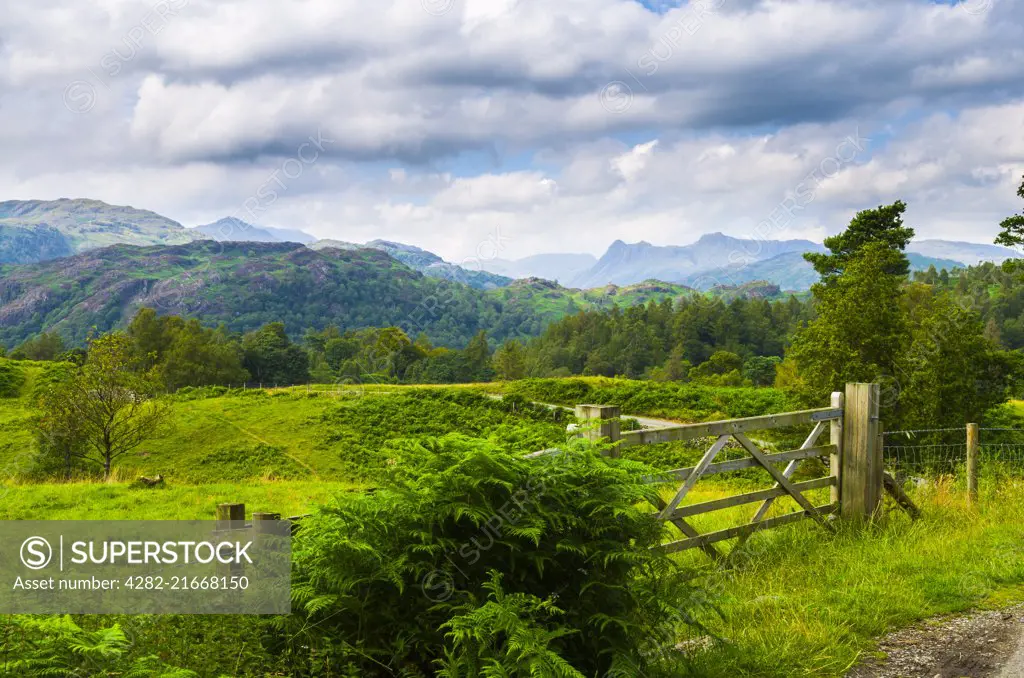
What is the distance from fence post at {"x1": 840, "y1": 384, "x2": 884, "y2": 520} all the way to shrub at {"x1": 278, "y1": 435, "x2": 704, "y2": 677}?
15.8ft

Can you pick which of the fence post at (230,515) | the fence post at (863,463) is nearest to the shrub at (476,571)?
the fence post at (230,515)

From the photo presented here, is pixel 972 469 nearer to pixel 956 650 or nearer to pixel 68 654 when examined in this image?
pixel 956 650

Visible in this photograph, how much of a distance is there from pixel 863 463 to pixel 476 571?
588 centimetres

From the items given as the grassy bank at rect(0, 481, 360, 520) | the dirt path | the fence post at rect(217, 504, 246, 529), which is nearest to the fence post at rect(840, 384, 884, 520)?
the dirt path

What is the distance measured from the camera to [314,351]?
411 ft

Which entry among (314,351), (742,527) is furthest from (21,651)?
(314,351)

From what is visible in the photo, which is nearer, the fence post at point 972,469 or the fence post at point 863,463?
the fence post at point 863,463

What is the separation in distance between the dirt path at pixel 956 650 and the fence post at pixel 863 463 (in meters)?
2.20

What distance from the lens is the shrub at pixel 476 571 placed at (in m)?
3.82

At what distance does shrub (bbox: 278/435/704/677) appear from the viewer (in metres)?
3.82

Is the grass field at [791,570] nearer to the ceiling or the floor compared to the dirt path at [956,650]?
nearer to the ceiling

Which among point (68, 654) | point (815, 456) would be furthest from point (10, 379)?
point (68, 654)

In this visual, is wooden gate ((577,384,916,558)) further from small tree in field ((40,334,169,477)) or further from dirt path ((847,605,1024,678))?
small tree in field ((40,334,169,477))

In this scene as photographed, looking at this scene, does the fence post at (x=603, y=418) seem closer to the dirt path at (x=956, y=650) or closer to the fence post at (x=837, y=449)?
the dirt path at (x=956, y=650)
